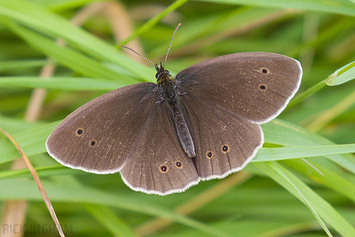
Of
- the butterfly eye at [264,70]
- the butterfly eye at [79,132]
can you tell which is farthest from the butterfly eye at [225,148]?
the butterfly eye at [79,132]

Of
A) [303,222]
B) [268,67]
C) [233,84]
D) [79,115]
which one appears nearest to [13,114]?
[79,115]

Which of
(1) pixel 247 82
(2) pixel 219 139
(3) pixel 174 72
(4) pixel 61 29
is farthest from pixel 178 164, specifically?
(4) pixel 61 29

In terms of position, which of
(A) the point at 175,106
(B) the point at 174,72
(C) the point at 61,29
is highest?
(C) the point at 61,29

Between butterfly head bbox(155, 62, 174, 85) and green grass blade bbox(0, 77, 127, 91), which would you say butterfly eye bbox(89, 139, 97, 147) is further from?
butterfly head bbox(155, 62, 174, 85)

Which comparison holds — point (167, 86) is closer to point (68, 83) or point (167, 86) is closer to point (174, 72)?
point (174, 72)

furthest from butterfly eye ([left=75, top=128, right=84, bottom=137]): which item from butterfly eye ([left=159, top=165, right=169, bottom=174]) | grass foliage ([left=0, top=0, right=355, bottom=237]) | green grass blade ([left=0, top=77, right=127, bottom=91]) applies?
butterfly eye ([left=159, top=165, right=169, bottom=174])

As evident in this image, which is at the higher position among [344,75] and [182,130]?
[182,130]

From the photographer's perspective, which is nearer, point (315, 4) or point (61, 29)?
point (315, 4)
